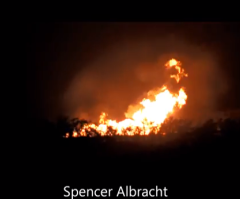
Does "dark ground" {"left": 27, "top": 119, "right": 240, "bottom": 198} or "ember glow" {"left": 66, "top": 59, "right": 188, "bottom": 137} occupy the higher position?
"ember glow" {"left": 66, "top": 59, "right": 188, "bottom": 137}

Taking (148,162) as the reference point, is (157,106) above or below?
above

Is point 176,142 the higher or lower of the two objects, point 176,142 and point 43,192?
the higher

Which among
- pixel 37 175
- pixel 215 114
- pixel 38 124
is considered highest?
pixel 215 114

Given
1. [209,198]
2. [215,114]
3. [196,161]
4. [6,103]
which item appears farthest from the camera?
[215,114]

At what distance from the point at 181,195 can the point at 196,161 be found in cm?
61

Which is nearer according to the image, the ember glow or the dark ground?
the dark ground

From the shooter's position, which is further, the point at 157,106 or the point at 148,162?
the point at 157,106

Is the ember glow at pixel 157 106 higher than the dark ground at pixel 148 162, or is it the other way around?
the ember glow at pixel 157 106

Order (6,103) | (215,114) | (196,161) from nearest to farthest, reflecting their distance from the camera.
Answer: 1. (196,161)
2. (6,103)
3. (215,114)

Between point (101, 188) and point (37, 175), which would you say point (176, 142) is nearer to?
point (101, 188)

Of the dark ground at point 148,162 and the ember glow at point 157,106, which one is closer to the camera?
the dark ground at point 148,162

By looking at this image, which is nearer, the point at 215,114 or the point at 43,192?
the point at 43,192

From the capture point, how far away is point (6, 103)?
645cm

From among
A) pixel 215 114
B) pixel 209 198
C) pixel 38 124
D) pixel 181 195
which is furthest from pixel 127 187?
pixel 215 114
